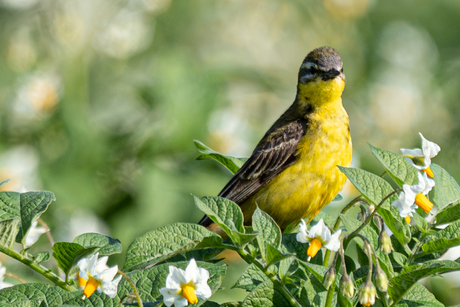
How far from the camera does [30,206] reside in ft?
4.98

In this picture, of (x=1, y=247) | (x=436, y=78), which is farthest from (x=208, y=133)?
(x=436, y=78)

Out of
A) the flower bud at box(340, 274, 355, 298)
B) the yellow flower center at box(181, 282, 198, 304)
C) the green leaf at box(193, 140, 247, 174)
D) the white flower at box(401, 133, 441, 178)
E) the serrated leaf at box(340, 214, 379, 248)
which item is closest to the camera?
the yellow flower center at box(181, 282, 198, 304)

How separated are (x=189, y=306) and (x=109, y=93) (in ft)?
19.1

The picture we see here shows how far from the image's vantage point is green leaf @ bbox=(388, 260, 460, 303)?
136 cm

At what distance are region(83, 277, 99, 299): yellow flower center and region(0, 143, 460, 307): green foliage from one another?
4cm

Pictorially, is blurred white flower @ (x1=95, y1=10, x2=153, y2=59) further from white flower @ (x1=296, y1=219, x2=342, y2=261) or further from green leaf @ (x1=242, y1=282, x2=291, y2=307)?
green leaf @ (x1=242, y1=282, x2=291, y2=307)

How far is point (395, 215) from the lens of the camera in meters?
1.57

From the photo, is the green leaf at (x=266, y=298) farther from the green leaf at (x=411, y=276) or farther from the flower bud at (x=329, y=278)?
the green leaf at (x=411, y=276)

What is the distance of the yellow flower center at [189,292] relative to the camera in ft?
4.39

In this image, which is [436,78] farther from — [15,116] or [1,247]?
[1,247]

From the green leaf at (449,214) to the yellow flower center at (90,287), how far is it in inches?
37.1

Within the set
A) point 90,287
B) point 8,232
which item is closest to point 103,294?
point 90,287

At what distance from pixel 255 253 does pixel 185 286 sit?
0.29 m

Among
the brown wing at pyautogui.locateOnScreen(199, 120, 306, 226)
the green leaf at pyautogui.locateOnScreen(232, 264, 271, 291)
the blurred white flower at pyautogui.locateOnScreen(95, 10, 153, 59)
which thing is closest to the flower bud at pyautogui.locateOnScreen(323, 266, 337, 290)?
the green leaf at pyautogui.locateOnScreen(232, 264, 271, 291)
